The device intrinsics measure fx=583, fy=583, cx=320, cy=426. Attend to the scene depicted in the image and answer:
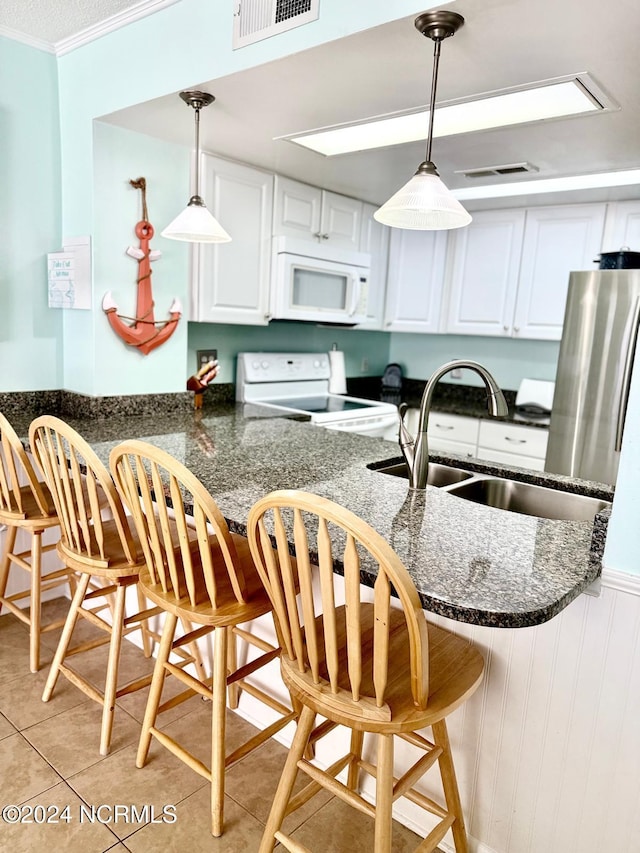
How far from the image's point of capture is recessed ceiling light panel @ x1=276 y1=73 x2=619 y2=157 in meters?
1.73

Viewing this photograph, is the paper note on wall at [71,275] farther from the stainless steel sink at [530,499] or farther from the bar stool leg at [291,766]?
the bar stool leg at [291,766]

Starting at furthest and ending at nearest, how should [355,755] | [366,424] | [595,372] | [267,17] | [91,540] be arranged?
[366,424]
[595,372]
[91,540]
[267,17]
[355,755]

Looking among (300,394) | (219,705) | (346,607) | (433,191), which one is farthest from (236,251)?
(346,607)

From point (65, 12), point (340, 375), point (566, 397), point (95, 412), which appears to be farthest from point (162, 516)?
point (340, 375)

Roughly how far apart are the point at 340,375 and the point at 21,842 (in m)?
2.87

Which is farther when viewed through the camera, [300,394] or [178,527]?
[300,394]

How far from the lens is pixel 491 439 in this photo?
3424mm

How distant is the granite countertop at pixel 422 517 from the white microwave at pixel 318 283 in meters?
0.91

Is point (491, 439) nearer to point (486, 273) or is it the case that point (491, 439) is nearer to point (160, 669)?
point (486, 273)

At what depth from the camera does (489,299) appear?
361 centimetres

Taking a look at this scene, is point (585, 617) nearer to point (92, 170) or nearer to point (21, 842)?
point (21, 842)

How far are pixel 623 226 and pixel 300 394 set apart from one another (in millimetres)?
1998

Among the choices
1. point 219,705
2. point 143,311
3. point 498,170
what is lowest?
point 219,705

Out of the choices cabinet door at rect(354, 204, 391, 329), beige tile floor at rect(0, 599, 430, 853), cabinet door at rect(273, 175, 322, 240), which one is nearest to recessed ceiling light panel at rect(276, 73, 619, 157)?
cabinet door at rect(273, 175, 322, 240)
